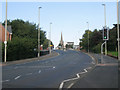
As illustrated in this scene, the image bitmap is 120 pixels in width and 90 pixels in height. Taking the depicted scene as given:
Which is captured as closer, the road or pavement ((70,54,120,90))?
pavement ((70,54,120,90))

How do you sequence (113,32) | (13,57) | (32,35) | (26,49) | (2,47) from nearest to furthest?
(2,47)
(13,57)
(26,49)
(113,32)
(32,35)

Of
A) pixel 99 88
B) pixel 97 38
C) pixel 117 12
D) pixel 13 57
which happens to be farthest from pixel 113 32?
pixel 99 88

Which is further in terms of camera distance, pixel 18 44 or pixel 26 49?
pixel 26 49

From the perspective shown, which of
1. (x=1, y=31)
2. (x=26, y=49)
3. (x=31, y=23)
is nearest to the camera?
(x=26, y=49)

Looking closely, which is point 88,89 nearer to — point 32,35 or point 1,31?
point 1,31

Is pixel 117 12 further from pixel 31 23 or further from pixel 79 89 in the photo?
pixel 31 23

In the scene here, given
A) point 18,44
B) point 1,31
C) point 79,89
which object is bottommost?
point 79,89

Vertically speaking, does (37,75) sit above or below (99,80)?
below

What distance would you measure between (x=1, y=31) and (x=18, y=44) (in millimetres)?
15949

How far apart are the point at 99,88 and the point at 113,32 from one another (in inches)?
2150

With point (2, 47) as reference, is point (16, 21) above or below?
above

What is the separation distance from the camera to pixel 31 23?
74.4m

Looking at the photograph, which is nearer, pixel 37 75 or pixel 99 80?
pixel 99 80

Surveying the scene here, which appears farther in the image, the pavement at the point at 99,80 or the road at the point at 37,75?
the road at the point at 37,75
